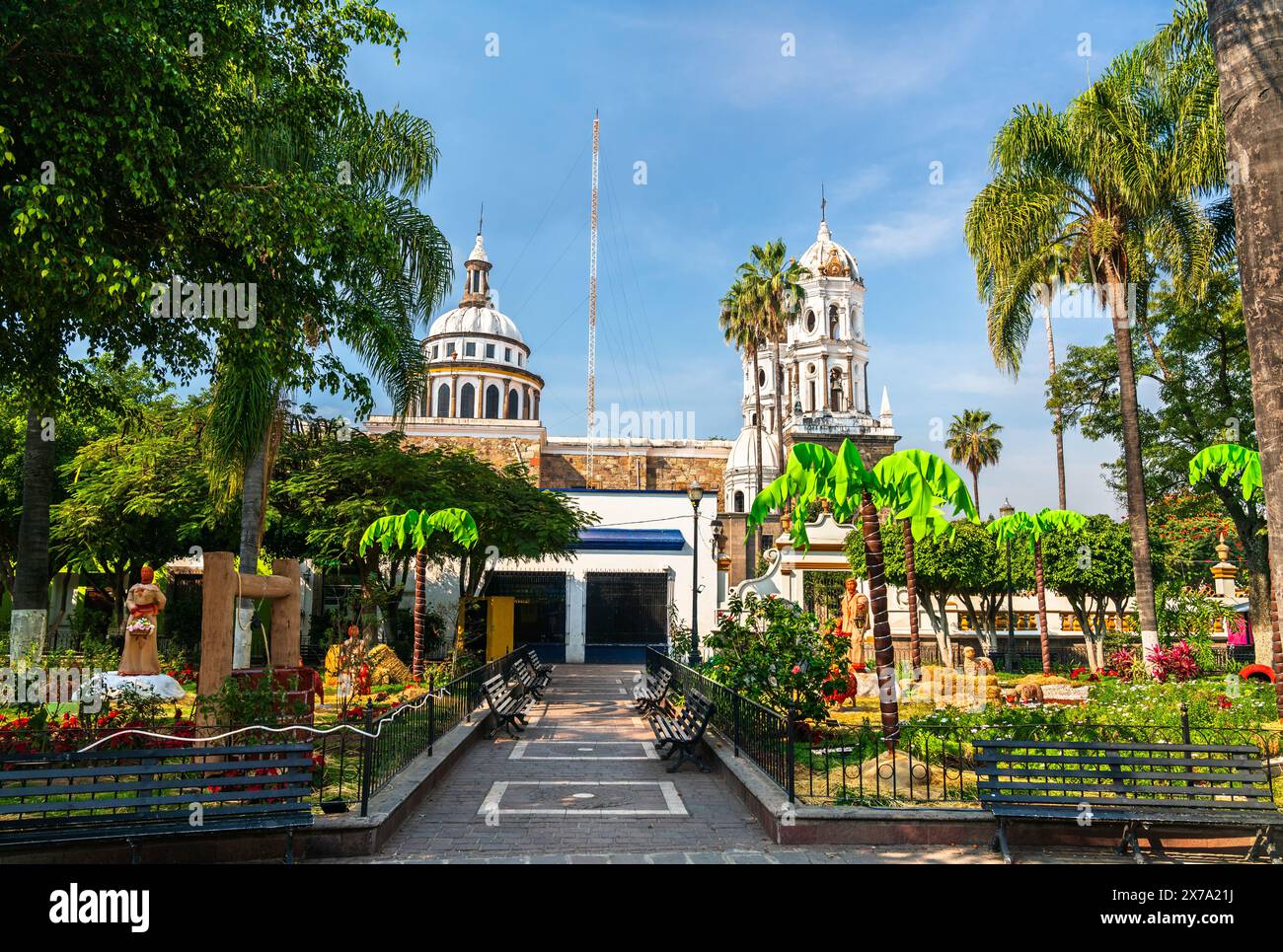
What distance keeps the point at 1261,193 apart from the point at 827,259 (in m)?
56.0

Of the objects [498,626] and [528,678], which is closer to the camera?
[528,678]

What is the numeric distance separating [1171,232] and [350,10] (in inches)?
604

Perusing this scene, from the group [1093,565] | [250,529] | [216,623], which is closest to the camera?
[216,623]

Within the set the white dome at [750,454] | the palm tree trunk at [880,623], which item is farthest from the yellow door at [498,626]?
the white dome at [750,454]

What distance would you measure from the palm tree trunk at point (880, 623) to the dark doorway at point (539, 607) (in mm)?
19435

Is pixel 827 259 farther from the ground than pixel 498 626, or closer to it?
farther from the ground

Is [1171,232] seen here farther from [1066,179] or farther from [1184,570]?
[1184,570]

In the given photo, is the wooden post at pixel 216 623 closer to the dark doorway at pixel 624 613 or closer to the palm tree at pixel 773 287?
the dark doorway at pixel 624 613

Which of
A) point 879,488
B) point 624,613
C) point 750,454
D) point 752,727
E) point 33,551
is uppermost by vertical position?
point 750,454

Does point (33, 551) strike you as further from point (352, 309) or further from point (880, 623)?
point (880, 623)

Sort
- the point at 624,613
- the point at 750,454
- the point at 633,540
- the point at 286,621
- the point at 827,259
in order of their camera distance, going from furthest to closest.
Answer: the point at 827,259, the point at 750,454, the point at 633,540, the point at 624,613, the point at 286,621

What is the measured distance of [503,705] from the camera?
12.9 m

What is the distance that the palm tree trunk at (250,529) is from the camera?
42.4 ft

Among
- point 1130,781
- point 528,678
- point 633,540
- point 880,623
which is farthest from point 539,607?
point 1130,781
